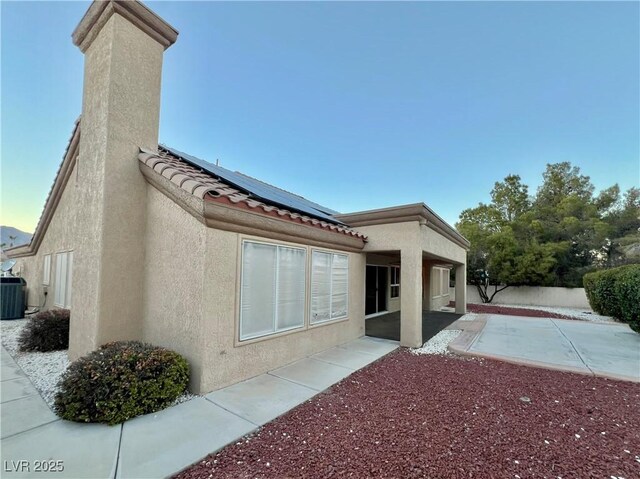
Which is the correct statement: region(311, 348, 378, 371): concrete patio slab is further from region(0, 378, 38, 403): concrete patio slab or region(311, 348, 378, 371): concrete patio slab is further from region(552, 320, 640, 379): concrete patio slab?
region(0, 378, 38, 403): concrete patio slab

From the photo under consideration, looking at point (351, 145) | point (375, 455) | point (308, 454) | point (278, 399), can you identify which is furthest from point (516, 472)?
point (351, 145)

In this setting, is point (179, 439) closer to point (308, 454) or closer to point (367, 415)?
point (308, 454)

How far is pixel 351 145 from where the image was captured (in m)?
17.0

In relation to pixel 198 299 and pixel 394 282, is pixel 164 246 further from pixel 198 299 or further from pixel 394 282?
pixel 394 282

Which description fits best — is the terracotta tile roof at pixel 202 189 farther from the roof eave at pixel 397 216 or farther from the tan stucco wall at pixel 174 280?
the roof eave at pixel 397 216

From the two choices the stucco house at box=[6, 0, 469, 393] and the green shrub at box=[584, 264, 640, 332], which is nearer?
the stucco house at box=[6, 0, 469, 393]

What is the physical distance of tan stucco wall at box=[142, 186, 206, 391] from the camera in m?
4.93

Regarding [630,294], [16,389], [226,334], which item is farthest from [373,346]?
[630,294]

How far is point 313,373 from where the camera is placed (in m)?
6.09

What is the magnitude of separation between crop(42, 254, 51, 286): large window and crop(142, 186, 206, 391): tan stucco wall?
8584 mm

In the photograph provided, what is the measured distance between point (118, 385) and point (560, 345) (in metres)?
11.6

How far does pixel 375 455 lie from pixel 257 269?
12.3 ft

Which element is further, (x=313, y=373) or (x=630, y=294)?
(x=630, y=294)

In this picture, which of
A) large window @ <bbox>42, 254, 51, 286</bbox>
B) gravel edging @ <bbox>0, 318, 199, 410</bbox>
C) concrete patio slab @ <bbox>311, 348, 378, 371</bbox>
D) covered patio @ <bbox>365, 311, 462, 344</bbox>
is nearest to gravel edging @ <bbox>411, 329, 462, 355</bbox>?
covered patio @ <bbox>365, 311, 462, 344</bbox>
